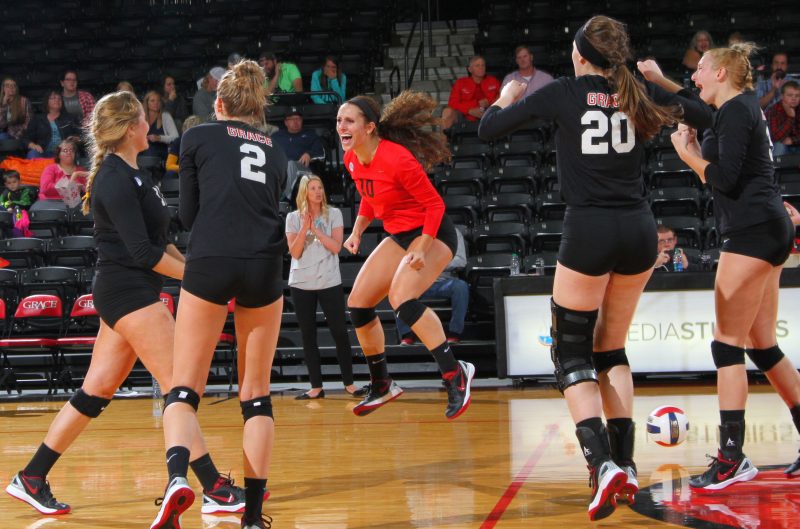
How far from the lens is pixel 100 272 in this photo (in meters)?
4.25

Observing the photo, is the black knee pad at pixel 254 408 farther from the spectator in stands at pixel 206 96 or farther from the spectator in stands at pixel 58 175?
the spectator in stands at pixel 206 96

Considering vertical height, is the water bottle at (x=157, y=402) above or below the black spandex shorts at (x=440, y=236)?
below

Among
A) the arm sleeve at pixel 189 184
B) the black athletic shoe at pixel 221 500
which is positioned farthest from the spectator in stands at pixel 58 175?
the arm sleeve at pixel 189 184

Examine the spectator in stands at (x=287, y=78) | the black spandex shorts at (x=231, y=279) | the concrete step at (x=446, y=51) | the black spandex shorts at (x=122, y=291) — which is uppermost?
the concrete step at (x=446, y=51)

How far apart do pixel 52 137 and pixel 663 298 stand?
845 cm

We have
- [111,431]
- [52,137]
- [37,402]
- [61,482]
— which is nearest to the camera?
[61,482]

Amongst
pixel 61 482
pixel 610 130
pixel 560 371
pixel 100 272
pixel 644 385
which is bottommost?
pixel 644 385

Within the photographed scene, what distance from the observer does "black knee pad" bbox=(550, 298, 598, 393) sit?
12.9ft

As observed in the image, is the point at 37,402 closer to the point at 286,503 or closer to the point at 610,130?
the point at 286,503

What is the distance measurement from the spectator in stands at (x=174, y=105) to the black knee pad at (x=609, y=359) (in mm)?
9967

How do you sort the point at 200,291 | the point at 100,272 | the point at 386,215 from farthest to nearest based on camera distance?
the point at 386,215, the point at 100,272, the point at 200,291

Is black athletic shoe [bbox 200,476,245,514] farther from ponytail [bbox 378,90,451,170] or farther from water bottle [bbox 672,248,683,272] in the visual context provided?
water bottle [bbox 672,248,683,272]

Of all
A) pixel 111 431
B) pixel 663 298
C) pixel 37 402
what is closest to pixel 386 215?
pixel 111 431

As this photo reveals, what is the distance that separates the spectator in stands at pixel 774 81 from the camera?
11.6 meters
